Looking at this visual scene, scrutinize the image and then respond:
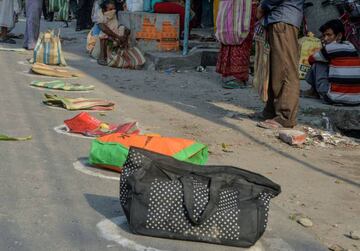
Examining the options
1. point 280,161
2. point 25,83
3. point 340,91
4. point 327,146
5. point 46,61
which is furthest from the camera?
point 46,61

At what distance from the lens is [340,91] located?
7918 mm

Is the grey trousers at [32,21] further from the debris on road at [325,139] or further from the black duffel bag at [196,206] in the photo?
the black duffel bag at [196,206]

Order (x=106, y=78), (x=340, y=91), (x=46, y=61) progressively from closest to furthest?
1. (x=340, y=91)
2. (x=106, y=78)
3. (x=46, y=61)

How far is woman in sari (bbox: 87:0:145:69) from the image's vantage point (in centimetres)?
1113

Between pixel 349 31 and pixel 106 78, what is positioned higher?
pixel 349 31

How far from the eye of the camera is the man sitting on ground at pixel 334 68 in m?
7.92

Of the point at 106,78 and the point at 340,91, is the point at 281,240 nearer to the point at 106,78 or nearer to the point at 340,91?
the point at 340,91

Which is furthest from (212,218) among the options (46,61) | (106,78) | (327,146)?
(46,61)

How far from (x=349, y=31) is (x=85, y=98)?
451cm

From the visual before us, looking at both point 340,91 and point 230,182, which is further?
point 340,91

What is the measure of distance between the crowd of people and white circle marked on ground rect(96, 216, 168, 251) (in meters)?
3.19

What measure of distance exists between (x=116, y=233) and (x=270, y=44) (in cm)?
354

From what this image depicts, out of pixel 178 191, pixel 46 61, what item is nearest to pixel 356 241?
pixel 178 191

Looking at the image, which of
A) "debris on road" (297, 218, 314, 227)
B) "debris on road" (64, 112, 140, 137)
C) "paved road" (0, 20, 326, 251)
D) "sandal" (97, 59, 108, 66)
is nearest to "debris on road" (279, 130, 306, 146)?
"debris on road" (64, 112, 140, 137)
